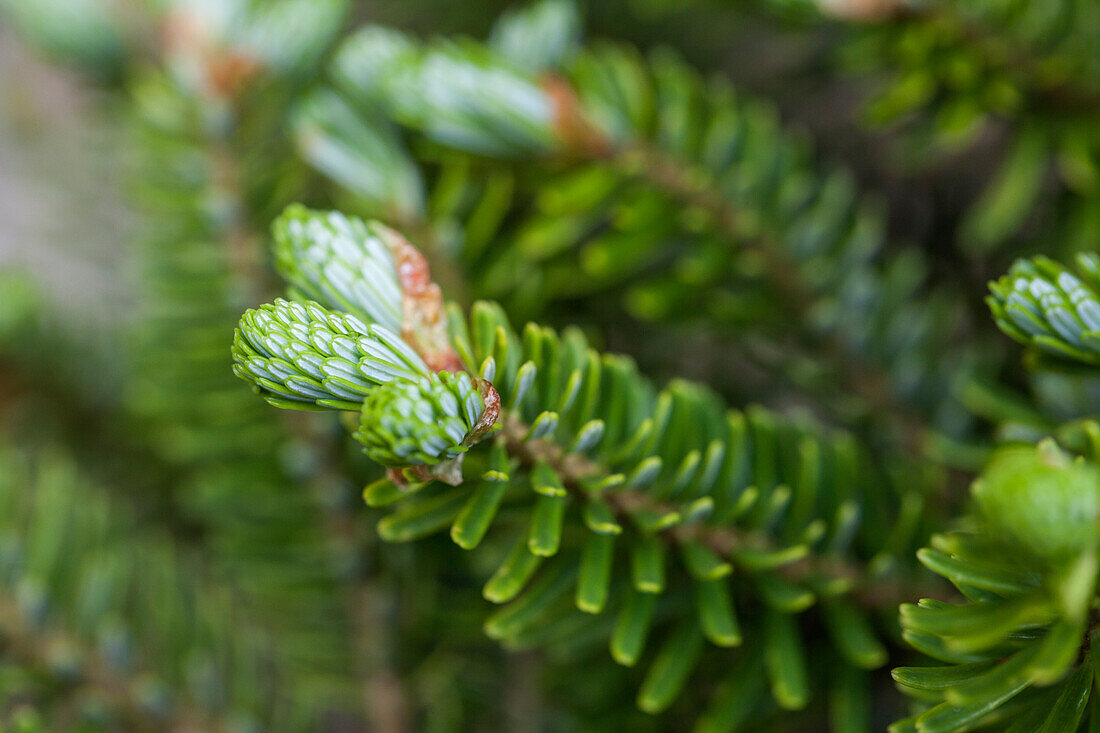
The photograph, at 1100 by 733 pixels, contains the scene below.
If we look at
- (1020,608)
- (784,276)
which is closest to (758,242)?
(784,276)

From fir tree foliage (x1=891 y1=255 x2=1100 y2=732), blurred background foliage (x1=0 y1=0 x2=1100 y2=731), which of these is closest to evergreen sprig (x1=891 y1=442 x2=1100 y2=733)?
fir tree foliage (x1=891 y1=255 x2=1100 y2=732)

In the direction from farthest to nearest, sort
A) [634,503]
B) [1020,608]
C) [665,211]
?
[665,211] < [634,503] < [1020,608]

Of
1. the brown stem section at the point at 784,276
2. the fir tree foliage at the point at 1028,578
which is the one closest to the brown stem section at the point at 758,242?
the brown stem section at the point at 784,276

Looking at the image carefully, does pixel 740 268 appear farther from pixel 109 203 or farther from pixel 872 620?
pixel 109 203

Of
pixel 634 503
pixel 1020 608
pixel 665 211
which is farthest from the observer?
pixel 665 211

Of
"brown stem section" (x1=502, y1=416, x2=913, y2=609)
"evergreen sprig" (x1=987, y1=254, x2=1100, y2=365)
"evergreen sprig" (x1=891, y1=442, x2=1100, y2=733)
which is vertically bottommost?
"brown stem section" (x1=502, y1=416, x2=913, y2=609)

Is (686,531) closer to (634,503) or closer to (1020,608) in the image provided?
(634,503)

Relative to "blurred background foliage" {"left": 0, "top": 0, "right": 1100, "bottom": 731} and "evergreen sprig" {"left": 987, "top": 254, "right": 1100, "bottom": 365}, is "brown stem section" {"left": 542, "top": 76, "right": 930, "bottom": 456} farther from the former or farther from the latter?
"evergreen sprig" {"left": 987, "top": 254, "right": 1100, "bottom": 365}

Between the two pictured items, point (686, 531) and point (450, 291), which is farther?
point (450, 291)
